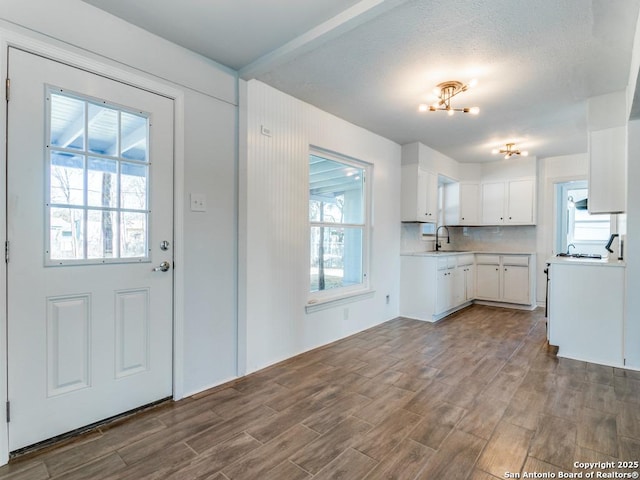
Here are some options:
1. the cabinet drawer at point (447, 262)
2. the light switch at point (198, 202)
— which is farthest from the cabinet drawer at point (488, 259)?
the light switch at point (198, 202)

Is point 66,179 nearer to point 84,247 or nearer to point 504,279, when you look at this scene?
point 84,247

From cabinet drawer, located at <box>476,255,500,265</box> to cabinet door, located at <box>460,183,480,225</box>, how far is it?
627 millimetres

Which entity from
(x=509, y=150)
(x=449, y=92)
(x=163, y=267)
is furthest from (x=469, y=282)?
(x=163, y=267)

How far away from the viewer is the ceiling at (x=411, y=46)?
1.97 metres

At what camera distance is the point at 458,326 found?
14.2ft

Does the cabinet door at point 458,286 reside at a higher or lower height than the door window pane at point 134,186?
lower

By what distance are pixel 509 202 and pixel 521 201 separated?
0.18 metres

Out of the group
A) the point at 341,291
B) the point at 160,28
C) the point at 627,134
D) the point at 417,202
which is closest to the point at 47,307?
the point at 160,28

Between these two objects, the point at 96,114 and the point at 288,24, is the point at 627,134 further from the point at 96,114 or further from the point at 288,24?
the point at 96,114

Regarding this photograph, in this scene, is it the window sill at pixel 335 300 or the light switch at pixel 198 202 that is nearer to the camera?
the light switch at pixel 198 202

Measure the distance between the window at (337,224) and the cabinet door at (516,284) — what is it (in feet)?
9.00

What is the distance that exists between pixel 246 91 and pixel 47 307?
6.71 feet

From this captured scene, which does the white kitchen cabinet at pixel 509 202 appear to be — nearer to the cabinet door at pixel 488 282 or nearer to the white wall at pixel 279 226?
the cabinet door at pixel 488 282

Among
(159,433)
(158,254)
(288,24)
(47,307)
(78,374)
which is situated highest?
(288,24)
